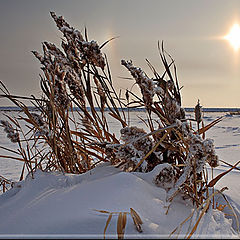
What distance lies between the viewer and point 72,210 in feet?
1.77

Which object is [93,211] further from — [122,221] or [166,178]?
[166,178]

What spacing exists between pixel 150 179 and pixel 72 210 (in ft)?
0.84

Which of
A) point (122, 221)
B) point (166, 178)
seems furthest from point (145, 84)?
point (122, 221)

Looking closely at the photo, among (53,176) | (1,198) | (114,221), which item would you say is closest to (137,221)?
(114,221)

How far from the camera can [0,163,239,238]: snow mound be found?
48 centimetres

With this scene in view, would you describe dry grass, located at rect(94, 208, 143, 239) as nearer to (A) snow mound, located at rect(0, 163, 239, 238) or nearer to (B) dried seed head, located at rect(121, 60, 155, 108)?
(A) snow mound, located at rect(0, 163, 239, 238)

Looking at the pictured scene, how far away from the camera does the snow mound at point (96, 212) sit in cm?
48

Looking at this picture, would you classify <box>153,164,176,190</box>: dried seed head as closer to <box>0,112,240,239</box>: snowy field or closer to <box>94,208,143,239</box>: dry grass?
<box>0,112,240,239</box>: snowy field

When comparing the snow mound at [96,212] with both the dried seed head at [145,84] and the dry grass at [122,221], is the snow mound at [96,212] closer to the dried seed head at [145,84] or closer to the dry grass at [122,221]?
the dry grass at [122,221]

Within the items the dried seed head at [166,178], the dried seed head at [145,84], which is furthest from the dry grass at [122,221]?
the dried seed head at [145,84]

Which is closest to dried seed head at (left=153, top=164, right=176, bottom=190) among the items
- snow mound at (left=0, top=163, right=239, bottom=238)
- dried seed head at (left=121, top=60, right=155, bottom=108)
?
snow mound at (left=0, top=163, right=239, bottom=238)

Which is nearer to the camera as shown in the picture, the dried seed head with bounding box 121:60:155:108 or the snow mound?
the snow mound

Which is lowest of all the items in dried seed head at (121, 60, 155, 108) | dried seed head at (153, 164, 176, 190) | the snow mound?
the snow mound

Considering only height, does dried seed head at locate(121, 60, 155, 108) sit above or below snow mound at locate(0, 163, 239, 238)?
above
